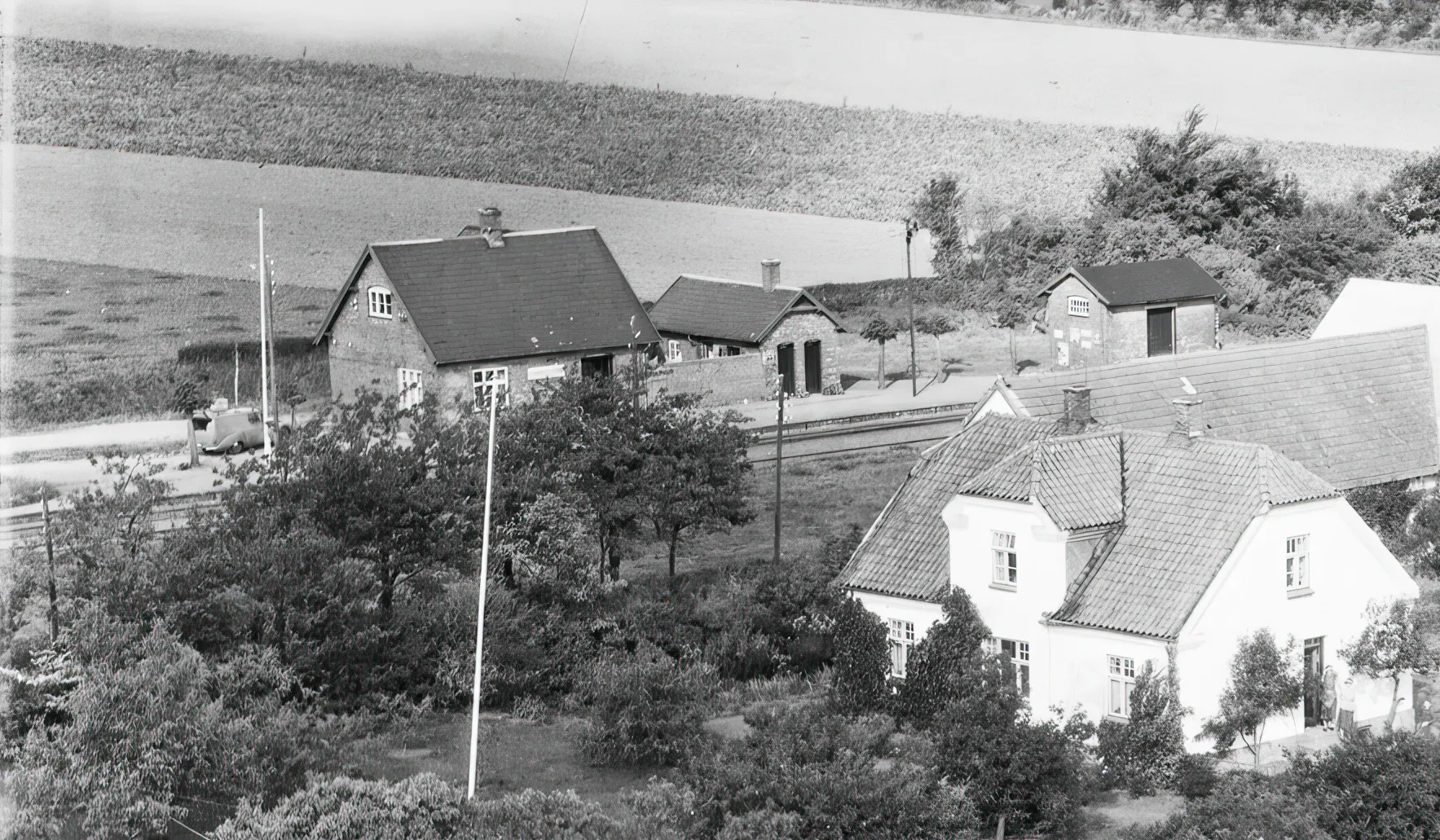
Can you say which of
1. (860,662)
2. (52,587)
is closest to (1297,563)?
(860,662)

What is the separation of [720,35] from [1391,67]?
1492 inches

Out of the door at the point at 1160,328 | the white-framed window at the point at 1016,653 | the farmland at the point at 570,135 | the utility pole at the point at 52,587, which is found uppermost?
the farmland at the point at 570,135

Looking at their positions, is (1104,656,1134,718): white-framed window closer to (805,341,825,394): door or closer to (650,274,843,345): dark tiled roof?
(650,274,843,345): dark tiled roof

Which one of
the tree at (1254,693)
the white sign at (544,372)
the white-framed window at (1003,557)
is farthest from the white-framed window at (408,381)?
the tree at (1254,693)

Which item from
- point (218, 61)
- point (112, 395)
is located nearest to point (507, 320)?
point (112, 395)

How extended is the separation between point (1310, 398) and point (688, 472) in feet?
50.7

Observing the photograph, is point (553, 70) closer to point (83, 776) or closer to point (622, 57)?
point (622, 57)

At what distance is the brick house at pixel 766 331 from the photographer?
6500 cm

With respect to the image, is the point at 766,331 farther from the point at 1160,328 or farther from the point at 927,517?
the point at 927,517

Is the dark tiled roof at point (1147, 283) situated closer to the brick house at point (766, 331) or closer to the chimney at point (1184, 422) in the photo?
the brick house at point (766, 331)

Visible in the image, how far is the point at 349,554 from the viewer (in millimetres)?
37219

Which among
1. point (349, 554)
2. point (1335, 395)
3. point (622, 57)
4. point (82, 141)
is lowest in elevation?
point (349, 554)

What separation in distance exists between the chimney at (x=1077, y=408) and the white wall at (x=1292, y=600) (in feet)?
20.1

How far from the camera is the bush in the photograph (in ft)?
111
